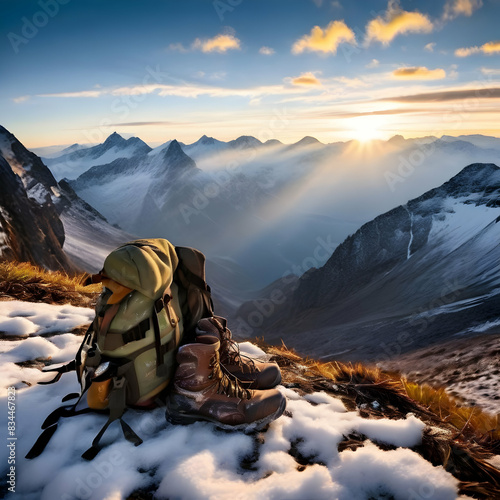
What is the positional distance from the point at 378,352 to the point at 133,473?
35.3m

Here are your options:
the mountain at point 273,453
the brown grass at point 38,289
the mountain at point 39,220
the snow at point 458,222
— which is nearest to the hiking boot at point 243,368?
the mountain at point 273,453

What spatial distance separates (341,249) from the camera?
91625 millimetres

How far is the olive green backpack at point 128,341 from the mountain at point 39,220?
12.8 m

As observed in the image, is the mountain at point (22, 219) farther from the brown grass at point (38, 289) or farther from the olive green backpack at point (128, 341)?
the olive green backpack at point (128, 341)

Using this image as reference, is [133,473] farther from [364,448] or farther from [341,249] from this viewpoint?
[341,249]

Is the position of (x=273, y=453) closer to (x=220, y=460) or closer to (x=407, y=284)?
(x=220, y=460)

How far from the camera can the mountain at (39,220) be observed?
26.5 metres

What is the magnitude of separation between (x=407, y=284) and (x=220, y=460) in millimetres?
63960

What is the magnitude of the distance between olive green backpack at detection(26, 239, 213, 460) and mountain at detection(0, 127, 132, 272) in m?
12.8

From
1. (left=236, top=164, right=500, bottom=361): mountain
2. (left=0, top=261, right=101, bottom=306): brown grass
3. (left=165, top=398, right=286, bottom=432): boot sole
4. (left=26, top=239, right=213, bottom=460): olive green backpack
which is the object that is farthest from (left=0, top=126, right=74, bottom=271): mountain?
(left=236, top=164, right=500, bottom=361): mountain

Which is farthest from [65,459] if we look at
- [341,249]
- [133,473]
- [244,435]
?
[341,249]

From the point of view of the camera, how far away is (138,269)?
2.78 meters

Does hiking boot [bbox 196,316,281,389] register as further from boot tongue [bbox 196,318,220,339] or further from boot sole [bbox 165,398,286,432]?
boot sole [bbox 165,398,286,432]

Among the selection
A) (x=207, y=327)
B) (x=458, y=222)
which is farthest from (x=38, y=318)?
(x=458, y=222)
